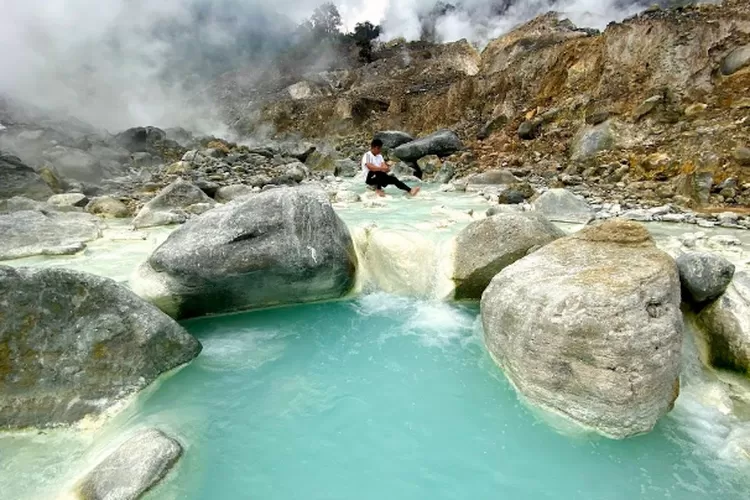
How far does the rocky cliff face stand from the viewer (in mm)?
10555

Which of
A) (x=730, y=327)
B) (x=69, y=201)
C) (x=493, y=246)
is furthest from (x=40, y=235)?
(x=730, y=327)

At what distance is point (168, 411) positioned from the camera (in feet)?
13.8

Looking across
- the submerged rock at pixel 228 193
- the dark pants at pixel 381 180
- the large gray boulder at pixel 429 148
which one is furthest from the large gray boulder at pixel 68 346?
the large gray boulder at pixel 429 148

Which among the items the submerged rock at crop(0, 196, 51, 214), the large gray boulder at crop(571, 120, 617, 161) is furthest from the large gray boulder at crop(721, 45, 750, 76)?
the submerged rock at crop(0, 196, 51, 214)

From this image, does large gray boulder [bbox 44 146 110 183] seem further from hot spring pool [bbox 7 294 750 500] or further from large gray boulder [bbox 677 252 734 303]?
large gray boulder [bbox 677 252 734 303]

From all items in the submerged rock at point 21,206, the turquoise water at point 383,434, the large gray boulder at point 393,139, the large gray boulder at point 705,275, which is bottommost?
the turquoise water at point 383,434

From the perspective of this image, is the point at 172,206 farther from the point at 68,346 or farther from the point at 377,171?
the point at 68,346

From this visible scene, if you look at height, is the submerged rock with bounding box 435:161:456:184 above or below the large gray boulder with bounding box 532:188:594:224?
above

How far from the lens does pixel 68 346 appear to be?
4.28 metres

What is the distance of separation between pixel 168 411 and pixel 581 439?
3532 millimetres

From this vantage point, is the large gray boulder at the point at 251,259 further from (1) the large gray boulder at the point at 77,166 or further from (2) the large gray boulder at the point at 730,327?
(1) the large gray boulder at the point at 77,166

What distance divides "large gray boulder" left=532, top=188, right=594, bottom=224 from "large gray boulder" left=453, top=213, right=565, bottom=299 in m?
2.78

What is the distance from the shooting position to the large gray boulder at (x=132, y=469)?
10.3 feet

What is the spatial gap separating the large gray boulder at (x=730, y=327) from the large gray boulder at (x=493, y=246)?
6.60 ft
